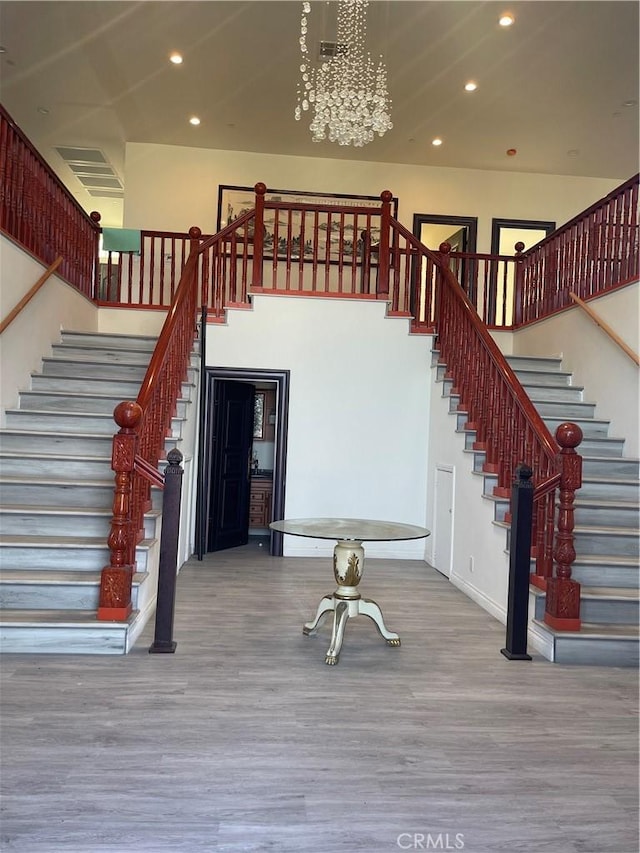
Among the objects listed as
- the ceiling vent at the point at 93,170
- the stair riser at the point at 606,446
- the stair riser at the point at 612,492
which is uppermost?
the ceiling vent at the point at 93,170

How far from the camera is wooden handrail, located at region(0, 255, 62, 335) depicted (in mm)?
4754

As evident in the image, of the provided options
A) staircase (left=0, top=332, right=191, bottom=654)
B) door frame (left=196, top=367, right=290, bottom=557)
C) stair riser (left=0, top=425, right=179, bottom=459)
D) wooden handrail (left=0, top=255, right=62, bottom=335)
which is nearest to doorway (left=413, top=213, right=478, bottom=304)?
door frame (left=196, top=367, right=290, bottom=557)

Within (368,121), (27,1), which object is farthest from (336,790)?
(27,1)

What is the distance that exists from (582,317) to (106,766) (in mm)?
5748

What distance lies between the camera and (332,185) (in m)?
9.34

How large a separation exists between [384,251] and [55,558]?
14.9ft

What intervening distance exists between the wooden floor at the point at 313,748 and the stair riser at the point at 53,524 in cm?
76

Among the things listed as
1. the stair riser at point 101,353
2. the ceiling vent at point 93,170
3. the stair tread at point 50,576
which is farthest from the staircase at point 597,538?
the ceiling vent at point 93,170

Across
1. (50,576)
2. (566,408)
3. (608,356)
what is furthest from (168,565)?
(608,356)

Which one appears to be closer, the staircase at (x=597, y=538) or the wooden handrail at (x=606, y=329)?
the staircase at (x=597, y=538)

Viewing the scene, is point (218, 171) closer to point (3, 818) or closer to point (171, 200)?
point (171, 200)

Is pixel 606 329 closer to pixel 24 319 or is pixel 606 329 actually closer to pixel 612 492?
pixel 612 492

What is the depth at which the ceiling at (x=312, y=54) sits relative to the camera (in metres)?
6.09

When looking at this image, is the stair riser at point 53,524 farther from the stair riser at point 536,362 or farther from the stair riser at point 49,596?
the stair riser at point 536,362
